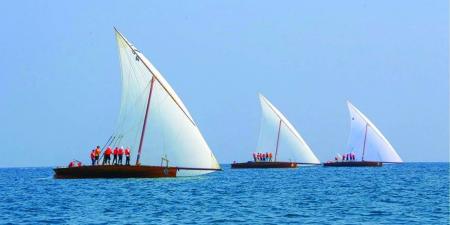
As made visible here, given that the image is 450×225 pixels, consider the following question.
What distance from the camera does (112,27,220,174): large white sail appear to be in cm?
6925

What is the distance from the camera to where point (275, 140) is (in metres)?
131

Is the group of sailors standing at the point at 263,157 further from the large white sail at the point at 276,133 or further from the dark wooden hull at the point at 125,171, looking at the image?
the dark wooden hull at the point at 125,171

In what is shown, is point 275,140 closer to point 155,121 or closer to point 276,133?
point 276,133

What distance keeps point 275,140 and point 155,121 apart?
6164 centimetres

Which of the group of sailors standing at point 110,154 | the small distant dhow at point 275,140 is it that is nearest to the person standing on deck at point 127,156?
the group of sailors standing at point 110,154

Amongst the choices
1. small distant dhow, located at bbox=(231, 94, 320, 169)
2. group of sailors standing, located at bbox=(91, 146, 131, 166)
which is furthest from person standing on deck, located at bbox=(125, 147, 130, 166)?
small distant dhow, located at bbox=(231, 94, 320, 169)

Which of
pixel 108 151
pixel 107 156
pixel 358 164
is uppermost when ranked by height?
pixel 358 164

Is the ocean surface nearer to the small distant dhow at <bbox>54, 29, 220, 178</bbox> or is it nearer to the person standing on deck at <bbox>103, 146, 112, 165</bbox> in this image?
the small distant dhow at <bbox>54, 29, 220, 178</bbox>

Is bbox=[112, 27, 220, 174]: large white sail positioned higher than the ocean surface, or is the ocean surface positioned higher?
bbox=[112, 27, 220, 174]: large white sail

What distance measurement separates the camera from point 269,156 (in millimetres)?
132000

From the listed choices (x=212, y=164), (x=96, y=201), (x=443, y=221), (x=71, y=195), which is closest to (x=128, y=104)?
(x=212, y=164)

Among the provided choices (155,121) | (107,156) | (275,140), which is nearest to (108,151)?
(107,156)

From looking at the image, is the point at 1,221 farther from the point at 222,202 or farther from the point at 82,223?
the point at 222,202

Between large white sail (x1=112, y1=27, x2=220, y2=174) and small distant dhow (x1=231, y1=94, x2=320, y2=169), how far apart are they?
5912 cm
